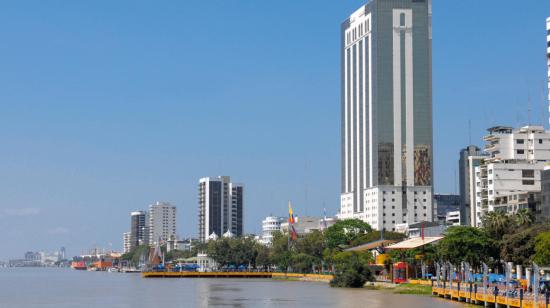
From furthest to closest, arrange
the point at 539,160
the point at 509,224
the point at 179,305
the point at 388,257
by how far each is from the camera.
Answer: the point at 539,160 < the point at 388,257 < the point at 509,224 < the point at 179,305

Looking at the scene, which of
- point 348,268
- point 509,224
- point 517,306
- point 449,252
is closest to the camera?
point 517,306

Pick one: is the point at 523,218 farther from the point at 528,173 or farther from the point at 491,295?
the point at 491,295

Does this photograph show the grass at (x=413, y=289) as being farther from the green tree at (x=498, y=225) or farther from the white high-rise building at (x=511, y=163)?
the white high-rise building at (x=511, y=163)

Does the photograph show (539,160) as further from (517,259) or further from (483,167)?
(517,259)

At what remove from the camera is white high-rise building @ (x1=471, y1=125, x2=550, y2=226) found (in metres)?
181

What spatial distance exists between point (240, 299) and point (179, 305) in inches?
550

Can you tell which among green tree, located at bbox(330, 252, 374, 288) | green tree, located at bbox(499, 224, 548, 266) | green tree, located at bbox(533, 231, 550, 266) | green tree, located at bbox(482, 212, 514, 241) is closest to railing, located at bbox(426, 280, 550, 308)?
green tree, located at bbox(533, 231, 550, 266)

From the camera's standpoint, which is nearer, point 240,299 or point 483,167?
point 240,299

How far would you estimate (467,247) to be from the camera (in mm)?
121688

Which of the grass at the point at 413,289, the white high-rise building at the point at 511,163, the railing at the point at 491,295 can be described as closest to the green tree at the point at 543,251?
the railing at the point at 491,295

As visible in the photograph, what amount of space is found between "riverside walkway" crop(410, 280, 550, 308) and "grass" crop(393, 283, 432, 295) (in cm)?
333

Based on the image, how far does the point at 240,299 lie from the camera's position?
11600 centimetres

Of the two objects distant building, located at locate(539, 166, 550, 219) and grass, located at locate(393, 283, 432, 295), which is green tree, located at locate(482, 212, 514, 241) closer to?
distant building, located at locate(539, 166, 550, 219)

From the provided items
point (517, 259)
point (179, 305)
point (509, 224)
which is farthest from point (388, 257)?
point (179, 305)
